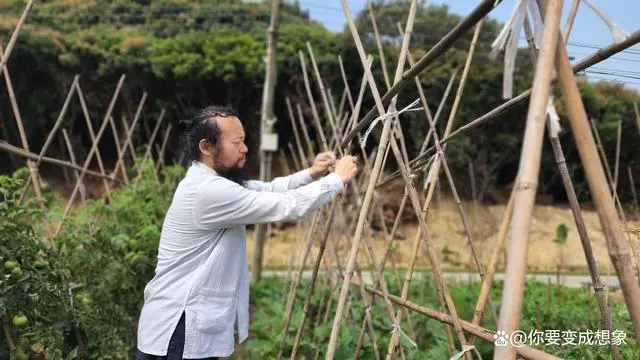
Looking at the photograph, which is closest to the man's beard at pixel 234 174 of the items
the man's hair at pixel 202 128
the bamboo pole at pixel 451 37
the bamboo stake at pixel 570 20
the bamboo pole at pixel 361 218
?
the man's hair at pixel 202 128

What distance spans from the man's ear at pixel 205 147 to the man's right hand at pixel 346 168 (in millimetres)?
502

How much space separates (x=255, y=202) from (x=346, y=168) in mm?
354

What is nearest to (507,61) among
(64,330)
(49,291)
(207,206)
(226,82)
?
(207,206)

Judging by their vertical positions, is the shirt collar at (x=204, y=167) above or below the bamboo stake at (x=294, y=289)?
above

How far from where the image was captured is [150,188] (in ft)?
15.2

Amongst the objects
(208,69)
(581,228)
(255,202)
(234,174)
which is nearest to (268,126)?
(234,174)

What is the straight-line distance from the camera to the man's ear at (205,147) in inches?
79.5

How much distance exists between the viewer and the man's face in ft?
6.63

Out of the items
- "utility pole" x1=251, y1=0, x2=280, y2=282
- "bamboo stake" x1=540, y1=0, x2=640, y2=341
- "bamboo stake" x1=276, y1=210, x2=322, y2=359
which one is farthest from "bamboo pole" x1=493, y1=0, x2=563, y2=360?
"utility pole" x1=251, y1=0, x2=280, y2=282

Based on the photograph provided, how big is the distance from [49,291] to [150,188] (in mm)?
2512

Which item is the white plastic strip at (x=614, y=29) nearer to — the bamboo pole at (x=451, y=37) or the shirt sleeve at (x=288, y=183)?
the bamboo pole at (x=451, y=37)

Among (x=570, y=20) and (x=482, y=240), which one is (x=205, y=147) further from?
(x=482, y=240)

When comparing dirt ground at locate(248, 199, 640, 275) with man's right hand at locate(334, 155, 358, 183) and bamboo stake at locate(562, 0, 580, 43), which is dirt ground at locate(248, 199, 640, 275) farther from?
bamboo stake at locate(562, 0, 580, 43)

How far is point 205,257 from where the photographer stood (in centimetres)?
196
